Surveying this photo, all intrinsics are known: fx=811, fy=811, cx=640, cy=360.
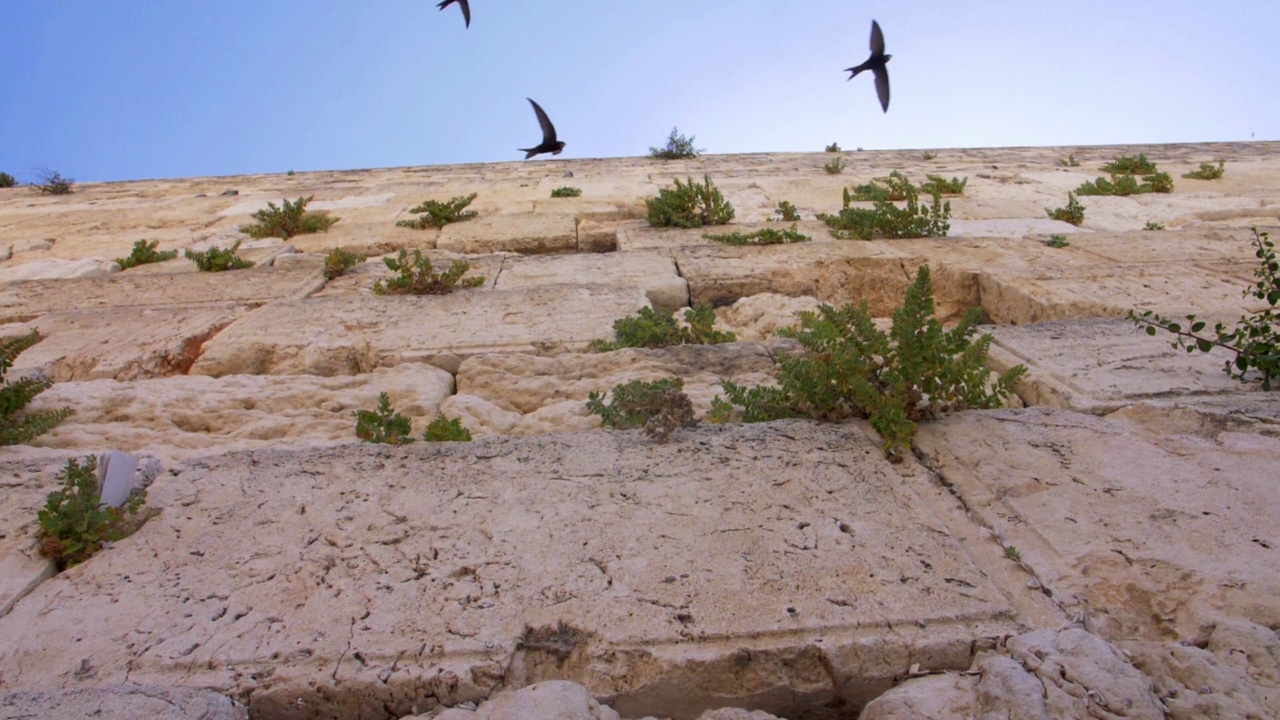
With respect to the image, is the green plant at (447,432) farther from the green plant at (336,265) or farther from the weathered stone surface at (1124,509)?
the green plant at (336,265)

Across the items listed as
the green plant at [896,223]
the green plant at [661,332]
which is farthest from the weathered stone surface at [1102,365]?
the green plant at [896,223]

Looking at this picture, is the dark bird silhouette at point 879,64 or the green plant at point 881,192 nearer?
the dark bird silhouette at point 879,64

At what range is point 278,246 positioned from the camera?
16.4ft

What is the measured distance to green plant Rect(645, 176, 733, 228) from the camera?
5090 mm

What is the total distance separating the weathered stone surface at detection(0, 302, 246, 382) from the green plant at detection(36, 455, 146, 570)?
4.08 feet

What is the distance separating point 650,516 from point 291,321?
7.08ft

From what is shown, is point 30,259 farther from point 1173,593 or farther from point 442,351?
point 1173,593

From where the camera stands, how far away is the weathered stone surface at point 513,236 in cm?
491

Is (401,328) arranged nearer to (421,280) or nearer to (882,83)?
(421,280)

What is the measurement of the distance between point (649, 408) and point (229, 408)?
1.33 meters

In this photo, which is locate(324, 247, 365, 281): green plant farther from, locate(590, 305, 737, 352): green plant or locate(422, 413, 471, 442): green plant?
locate(422, 413, 471, 442): green plant

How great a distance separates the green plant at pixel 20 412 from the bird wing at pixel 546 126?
2.27 meters

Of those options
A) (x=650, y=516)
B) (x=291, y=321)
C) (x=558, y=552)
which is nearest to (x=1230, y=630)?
(x=650, y=516)

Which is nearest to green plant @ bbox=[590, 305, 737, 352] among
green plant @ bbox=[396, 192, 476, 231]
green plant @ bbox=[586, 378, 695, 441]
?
green plant @ bbox=[586, 378, 695, 441]
